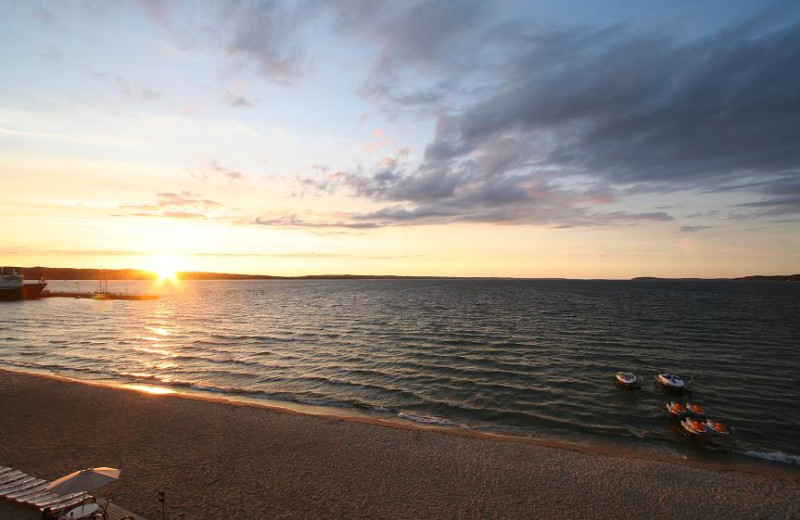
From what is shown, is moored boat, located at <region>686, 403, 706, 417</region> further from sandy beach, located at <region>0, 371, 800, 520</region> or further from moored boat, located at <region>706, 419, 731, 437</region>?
sandy beach, located at <region>0, 371, 800, 520</region>

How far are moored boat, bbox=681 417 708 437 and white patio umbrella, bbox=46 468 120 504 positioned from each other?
24.0 metres

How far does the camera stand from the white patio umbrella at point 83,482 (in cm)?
1068

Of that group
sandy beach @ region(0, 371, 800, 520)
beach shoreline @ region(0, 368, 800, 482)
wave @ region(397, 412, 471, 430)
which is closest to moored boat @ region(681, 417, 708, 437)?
beach shoreline @ region(0, 368, 800, 482)

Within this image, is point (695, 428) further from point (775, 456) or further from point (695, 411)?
point (775, 456)

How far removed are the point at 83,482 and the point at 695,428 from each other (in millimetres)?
24895

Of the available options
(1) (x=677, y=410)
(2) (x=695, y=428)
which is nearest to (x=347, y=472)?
(2) (x=695, y=428)

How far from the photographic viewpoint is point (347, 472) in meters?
15.8

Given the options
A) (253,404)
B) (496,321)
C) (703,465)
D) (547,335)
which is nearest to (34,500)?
(253,404)

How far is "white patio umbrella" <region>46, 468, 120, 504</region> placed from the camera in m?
10.7

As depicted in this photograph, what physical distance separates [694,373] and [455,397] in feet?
69.4

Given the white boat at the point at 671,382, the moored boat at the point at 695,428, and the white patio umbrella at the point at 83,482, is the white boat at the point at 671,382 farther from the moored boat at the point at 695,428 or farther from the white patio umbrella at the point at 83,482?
the white patio umbrella at the point at 83,482

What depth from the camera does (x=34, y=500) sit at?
12.7m

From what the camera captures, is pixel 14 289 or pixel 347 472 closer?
pixel 347 472

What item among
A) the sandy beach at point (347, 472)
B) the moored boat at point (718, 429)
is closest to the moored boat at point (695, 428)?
the moored boat at point (718, 429)
